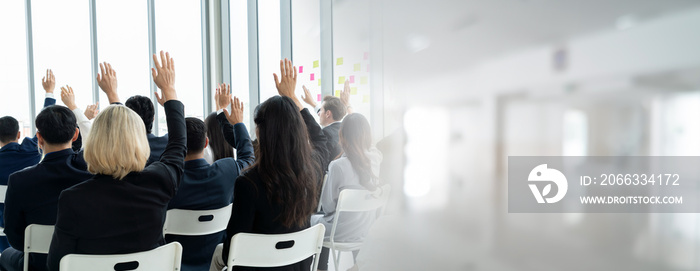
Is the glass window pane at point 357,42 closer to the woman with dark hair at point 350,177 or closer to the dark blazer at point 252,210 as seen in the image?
the dark blazer at point 252,210

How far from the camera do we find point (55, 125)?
164 centimetres

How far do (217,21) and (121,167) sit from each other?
12.4ft

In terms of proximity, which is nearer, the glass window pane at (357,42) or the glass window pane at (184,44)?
the glass window pane at (357,42)

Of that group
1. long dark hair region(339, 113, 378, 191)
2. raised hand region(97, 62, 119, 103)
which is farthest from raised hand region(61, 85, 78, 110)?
long dark hair region(339, 113, 378, 191)

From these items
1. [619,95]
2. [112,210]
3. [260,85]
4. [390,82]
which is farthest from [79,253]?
[260,85]

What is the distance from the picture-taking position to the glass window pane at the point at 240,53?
14.3 ft

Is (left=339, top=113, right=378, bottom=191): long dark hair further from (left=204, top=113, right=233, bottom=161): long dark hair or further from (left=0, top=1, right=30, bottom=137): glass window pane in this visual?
(left=0, top=1, right=30, bottom=137): glass window pane

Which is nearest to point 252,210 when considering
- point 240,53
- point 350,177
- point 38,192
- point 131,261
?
point 131,261

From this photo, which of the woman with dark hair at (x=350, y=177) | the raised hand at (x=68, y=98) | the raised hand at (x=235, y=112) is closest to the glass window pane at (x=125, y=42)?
the raised hand at (x=68, y=98)

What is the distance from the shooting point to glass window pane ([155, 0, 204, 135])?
14.9 feet

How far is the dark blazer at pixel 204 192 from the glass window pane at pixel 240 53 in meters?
2.53

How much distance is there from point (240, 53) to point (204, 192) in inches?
119

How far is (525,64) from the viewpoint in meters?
0.84

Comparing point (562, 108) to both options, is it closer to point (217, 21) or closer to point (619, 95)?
point (619, 95)
